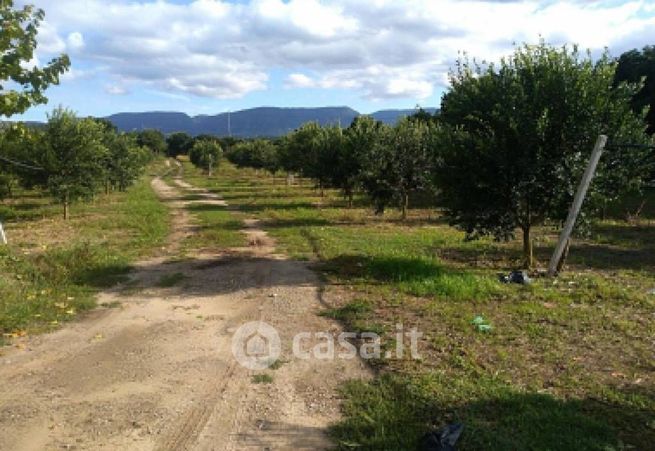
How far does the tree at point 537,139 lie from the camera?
11.0 m

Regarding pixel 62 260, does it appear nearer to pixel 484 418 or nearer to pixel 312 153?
pixel 484 418

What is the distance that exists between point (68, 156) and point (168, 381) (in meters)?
20.8

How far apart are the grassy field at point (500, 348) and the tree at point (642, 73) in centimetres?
2562

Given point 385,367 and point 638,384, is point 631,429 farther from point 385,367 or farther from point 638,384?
point 385,367

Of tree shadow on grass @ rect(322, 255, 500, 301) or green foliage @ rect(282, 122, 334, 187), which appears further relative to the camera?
green foliage @ rect(282, 122, 334, 187)

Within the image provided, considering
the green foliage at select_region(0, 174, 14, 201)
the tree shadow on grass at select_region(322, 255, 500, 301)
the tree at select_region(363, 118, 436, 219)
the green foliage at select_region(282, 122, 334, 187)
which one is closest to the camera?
the tree shadow on grass at select_region(322, 255, 500, 301)

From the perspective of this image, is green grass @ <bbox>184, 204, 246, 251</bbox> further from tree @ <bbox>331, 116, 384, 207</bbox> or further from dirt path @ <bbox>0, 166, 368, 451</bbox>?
dirt path @ <bbox>0, 166, 368, 451</bbox>

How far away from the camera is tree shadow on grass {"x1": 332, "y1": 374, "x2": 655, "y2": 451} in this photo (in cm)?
469

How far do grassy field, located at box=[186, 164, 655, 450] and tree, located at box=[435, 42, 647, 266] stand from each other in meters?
1.58

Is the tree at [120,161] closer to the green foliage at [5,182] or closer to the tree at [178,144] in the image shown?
the green foliage at [5,182]

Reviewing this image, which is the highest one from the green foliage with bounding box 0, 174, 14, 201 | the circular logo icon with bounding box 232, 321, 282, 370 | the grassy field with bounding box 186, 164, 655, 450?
the green foliage with bounding box 0, 174, 14, 201

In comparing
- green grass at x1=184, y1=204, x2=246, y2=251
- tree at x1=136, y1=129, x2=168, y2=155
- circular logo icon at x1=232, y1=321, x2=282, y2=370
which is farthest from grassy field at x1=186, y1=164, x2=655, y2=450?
tree at x1=136, y1=129, x2=168, y2=155

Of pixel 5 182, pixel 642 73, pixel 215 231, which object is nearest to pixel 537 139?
pixel 215 231

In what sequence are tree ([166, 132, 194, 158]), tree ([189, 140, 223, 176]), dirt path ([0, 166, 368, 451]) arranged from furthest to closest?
tree ([166, 132, 194, 158])
tree ([189, 140, 223, 176])
dirt path ([0, 166, 368, 451])
